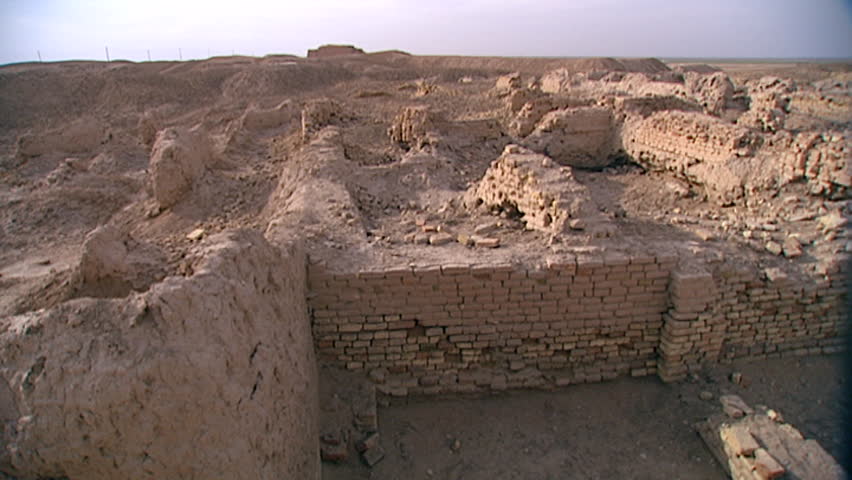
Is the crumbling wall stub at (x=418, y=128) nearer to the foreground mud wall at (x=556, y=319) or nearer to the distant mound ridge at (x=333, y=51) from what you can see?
the foreground mud wall at (x=556, y=319)

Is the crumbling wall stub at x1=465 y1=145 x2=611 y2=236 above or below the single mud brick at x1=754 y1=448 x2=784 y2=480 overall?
above

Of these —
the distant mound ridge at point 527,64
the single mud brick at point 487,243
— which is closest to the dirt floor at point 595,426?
the single mud brick at point 487,243

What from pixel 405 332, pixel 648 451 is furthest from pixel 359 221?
pixel 648 451

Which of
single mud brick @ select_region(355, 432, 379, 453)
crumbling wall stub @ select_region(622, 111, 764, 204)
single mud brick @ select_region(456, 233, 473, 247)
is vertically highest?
crumbling wall stub @ select_region(622, 111, 764, 204)

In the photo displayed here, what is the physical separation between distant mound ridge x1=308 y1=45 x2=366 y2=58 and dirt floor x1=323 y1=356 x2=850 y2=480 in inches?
1450

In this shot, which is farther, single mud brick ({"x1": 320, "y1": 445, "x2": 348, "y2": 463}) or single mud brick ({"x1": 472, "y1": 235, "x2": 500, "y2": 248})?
single mud brick ({"x1": 472, "y1": 235, "x2": 500, "y2": 248})

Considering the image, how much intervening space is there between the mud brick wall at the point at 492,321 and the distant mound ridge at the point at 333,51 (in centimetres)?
3642

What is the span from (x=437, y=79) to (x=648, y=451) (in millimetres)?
25278

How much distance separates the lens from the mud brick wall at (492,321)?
4625mm

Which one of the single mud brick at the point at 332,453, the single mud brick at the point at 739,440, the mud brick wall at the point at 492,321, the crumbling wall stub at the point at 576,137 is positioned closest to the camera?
the single mud brick at the point at 739,440

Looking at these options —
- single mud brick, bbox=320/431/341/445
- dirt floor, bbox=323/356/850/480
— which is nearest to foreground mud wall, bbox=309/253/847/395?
dirt floor, bbox=323/356/850/480

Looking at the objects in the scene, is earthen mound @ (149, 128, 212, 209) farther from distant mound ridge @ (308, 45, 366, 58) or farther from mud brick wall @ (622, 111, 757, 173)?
distant mound ridge @ (308, 45, 366, 58)

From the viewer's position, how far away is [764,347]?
5.16m

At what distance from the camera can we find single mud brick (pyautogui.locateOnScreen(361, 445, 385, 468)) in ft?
13.6
